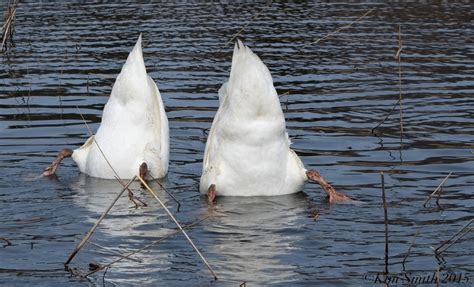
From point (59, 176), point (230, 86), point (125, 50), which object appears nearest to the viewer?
point (230, 86)

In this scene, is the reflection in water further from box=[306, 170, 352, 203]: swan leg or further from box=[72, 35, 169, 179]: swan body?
box=[72, 35, 169, 179]: swan body

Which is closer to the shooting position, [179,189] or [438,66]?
[179,189]

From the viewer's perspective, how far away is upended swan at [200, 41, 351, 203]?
34.3 feet

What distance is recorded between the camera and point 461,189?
1119 cm

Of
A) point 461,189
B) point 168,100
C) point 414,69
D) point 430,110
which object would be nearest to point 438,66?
point 414,69

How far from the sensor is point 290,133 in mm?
14086

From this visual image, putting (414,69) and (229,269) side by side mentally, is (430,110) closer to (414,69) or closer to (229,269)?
(414,69)

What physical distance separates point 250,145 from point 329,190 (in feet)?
2.93

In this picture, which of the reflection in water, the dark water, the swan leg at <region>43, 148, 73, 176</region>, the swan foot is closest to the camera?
the reflection in water

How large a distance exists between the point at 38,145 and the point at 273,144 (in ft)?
12.9

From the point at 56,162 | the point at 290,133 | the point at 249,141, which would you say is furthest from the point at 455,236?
the point at 290,133

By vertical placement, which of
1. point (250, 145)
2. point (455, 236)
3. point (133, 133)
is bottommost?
point (455, 236)

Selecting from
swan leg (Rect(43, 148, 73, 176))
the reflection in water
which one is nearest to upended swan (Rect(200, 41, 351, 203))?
the reflection in water

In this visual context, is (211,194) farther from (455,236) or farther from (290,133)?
(290,133)
